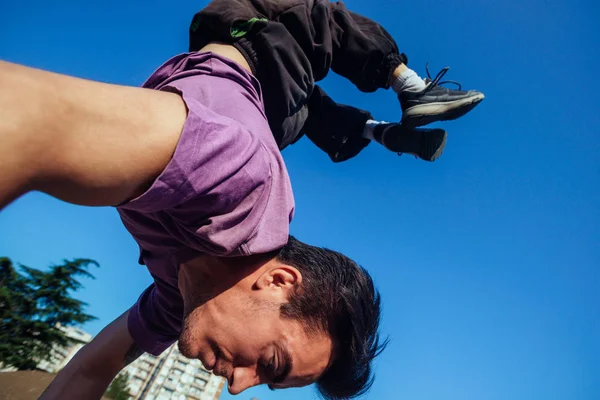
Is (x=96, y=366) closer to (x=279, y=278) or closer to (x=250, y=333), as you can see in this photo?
(x=250, y=333)

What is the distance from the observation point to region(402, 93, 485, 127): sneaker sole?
2135mm

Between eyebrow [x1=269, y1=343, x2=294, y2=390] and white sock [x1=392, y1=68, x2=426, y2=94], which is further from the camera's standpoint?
white sock [x1=392, y1=68, x2=426, y2=94]

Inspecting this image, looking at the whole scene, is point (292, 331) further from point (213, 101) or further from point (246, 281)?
point (213, 101)

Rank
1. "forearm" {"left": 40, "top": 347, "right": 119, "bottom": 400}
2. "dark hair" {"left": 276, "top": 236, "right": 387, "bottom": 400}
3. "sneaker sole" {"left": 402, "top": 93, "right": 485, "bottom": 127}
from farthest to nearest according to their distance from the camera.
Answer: "sneaker sole" {"left": 402, "top": 93, "right": 485, "bottom": 127}, "forearm" {"left": 40, "top": 347, "right": 119, "bottom": 400}, "dark hair" {"left": 276, "top": 236, "right": 387, "bottom": 400}

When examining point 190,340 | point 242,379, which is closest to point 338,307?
point 242,379

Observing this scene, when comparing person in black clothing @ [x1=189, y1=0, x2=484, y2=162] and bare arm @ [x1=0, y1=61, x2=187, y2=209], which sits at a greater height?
person in black clothing @ [x1=189, y1=0, x2=484, y2=162]

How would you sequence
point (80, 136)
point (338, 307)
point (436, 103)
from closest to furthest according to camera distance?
point (80, 136) < point (338, 307) < point (436, 103)

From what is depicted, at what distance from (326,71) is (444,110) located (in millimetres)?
725

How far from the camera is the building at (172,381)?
20797 millimetres

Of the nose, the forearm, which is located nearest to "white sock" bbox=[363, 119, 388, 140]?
the nose

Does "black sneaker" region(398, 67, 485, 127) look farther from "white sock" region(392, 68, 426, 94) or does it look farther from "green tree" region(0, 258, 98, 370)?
"green tree" region(0, 258, 98, 370)

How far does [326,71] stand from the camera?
81.0 inches

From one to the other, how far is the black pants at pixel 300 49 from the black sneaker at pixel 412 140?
Result: 28 cm

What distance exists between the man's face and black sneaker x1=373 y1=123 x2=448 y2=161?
1.42 m
